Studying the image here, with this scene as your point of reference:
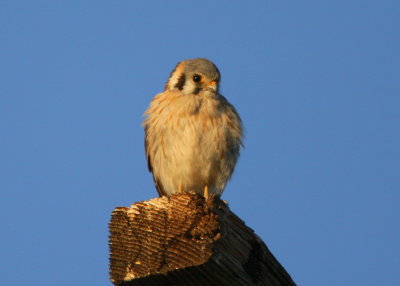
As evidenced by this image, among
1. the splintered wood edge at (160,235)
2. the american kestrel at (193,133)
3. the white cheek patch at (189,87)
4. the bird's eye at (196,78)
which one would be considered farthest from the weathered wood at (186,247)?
the bird's eye at (196,78)

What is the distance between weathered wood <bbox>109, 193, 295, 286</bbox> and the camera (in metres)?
2.11

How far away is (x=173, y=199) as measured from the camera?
2.49 meters

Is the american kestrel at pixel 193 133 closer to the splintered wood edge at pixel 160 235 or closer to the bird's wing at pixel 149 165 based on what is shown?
the bird's wing at pixel 149 165

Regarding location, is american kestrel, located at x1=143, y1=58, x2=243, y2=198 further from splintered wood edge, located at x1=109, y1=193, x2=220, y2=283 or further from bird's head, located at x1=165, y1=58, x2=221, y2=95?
splintered wood edge, located at x1=109, y1=193, x2=220, y2=283

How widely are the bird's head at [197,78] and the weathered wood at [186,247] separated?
3.70 meters

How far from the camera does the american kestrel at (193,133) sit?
582 cm

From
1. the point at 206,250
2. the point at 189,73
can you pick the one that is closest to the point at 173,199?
the point at 206,250

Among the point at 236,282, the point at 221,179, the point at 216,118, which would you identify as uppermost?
the point at 216,118

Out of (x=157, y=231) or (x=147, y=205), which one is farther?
(x=147, y=205)

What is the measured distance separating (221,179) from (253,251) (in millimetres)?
3815

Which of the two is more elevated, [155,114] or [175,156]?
[155,114]

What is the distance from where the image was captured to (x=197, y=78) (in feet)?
20.6

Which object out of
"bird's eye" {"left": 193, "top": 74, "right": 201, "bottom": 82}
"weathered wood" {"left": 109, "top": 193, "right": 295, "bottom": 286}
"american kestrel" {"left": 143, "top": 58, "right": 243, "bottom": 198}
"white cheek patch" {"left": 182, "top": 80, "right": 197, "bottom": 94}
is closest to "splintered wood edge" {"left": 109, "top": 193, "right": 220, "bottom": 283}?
"weathered wood" {"left": 109, "top": 193, "right": 295, "bottom": 286}

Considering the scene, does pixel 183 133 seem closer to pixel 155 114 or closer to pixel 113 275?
pixel 155 114
